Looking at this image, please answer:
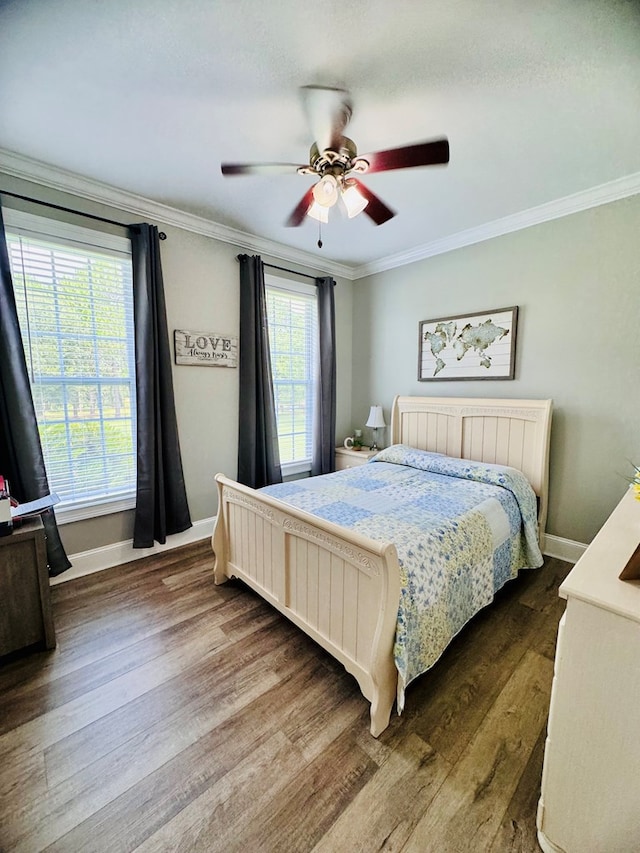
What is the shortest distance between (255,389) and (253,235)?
143cm

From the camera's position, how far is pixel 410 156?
4.99 feet

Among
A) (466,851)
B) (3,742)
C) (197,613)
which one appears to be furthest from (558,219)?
(3,742)

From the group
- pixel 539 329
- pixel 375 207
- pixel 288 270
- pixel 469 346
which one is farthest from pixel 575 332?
pixel 288 270

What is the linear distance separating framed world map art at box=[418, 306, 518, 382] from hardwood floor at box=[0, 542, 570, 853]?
197 centimetres

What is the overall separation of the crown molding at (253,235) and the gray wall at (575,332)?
70mm

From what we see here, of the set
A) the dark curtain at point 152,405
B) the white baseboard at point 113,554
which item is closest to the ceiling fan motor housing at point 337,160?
the dark curtain at point 152,405

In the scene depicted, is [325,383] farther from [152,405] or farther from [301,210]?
[301,210]

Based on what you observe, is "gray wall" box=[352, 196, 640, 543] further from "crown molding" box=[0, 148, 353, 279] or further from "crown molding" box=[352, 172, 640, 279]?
"crown molding" box=[0, 148, 353, 279]

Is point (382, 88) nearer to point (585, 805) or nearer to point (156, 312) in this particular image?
point (156, 312)

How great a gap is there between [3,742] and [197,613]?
0.92 m

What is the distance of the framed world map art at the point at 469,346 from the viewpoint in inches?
114

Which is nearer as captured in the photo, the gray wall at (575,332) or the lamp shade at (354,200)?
the lamp shade at (354,200)

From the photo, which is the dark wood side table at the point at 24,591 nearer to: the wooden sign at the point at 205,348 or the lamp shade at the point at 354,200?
the wooden sign at the point at 205,348

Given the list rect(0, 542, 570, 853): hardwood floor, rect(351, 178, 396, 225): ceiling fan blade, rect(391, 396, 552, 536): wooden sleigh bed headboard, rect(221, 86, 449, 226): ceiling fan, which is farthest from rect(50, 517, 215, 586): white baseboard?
rect(351, 178, 396, 225): ceiling fan blade
